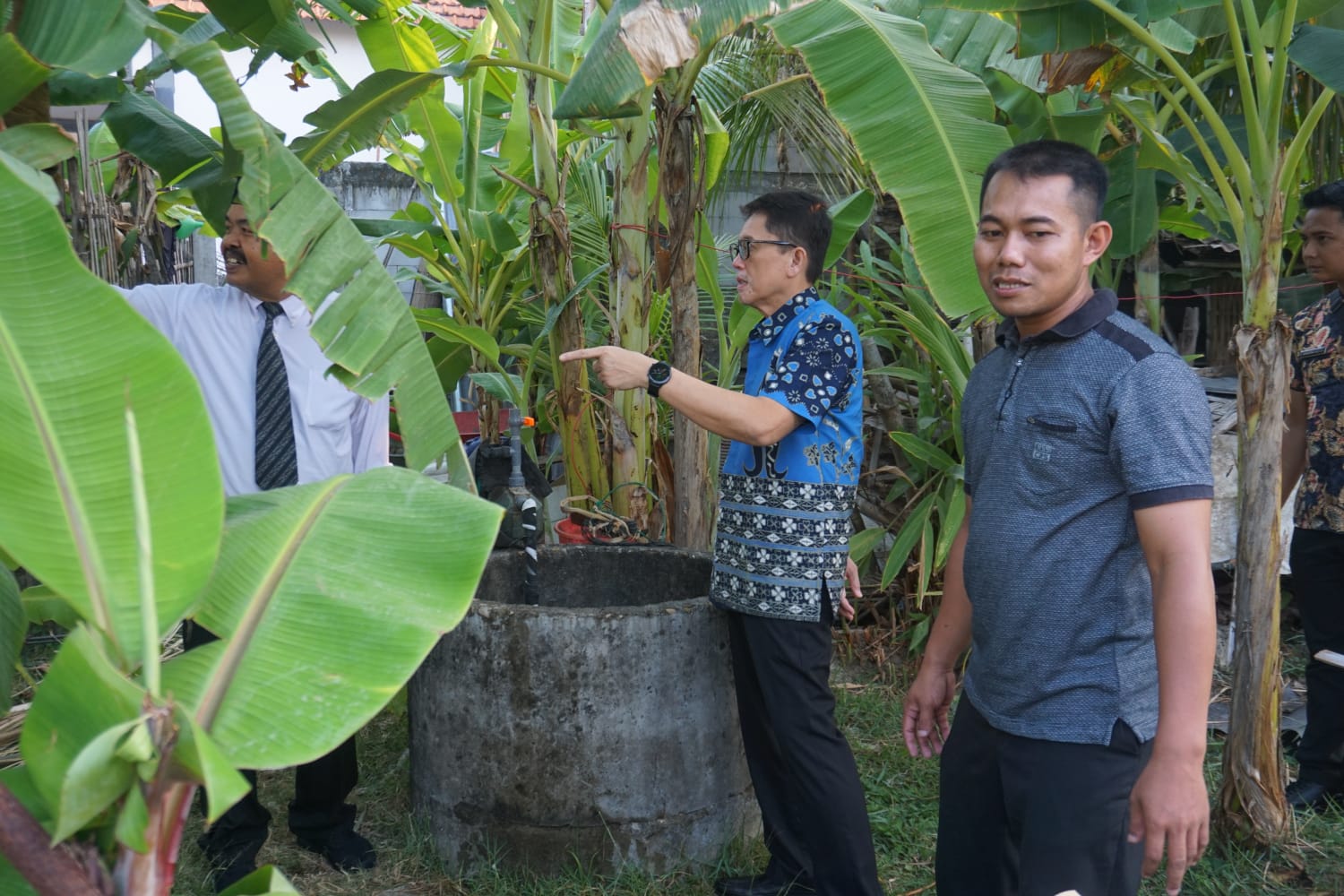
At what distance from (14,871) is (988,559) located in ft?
5.26

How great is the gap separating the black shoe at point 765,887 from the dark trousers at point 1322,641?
6.29ft

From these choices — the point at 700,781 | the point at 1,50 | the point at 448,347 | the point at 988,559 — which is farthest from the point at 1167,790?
the point at 448,347

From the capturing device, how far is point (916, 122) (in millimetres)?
2852

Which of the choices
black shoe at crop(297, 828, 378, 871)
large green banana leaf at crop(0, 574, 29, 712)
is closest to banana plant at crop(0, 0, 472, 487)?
large green banana leaf at crop(0, 574, 29, 712)

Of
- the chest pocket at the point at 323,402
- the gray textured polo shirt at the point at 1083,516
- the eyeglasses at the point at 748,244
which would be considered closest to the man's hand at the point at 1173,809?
the gray textured polo shirt at the point at 1083,516

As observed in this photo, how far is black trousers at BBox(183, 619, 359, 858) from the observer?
10.6 feet

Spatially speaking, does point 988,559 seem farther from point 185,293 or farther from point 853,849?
point 185,293

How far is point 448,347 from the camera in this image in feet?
17.0

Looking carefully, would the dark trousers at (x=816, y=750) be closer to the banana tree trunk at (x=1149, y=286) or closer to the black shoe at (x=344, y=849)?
the black shoe at (x=344, y=849)

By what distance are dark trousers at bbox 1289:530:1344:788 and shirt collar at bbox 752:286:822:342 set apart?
218 cm

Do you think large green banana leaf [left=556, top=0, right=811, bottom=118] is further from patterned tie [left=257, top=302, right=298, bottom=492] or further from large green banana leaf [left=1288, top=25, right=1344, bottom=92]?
large green banana leaf [left=1288, top=25, right=1344, bottom=92]

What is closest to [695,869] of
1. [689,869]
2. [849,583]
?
[689,869]

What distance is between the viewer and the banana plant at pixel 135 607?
1.25m

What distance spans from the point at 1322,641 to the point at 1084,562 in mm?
2549
